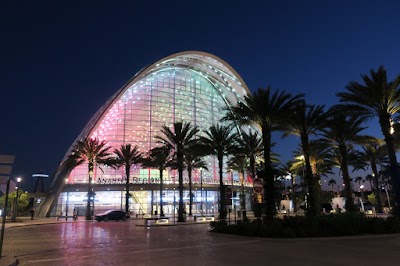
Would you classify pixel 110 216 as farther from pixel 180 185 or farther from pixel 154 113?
pixel 154 113

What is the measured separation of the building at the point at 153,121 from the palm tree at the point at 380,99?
37247mm

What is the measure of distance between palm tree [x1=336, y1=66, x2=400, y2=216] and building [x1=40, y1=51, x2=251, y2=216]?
37.2 m

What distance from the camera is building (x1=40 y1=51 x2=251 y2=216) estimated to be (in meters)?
67.8

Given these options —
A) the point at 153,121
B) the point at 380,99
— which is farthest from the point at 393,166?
the point at 153,121

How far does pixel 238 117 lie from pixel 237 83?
182 ft

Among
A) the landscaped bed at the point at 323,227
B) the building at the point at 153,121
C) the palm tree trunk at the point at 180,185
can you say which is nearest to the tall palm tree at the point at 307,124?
the landscaped bed at the point at 323,227

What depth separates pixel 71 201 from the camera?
6762 cm

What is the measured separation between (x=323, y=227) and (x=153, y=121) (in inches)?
2370

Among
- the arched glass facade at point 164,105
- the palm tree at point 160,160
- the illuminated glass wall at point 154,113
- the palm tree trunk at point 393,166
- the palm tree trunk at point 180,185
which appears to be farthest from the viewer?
the arched glass facade at point 164,105

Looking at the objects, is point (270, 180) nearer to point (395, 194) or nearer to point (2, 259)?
point (395, 194)

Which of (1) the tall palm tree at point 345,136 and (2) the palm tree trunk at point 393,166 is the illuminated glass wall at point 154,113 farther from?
(2) the palm tree trunk at point 393,166

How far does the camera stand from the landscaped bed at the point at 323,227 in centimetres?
1931

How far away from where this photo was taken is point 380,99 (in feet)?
89.6

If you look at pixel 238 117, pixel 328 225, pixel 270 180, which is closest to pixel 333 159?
pixel 238 117
